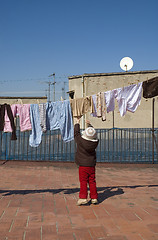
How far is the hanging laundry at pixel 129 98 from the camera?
272 inches

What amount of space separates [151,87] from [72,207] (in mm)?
3496

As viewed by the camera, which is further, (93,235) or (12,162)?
(12,162)

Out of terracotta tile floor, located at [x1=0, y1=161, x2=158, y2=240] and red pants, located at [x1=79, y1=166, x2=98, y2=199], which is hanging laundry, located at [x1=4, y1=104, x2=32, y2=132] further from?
red pants, located at [x1=79, y1=166, x2=98, y2=199]

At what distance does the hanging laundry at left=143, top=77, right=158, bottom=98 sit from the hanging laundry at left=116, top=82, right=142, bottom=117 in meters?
0.24

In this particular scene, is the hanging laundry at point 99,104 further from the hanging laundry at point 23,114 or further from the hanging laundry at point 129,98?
the hanging laundry at point 23,114

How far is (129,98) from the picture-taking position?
701 centimetres

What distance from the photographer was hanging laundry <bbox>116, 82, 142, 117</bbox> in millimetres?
6918

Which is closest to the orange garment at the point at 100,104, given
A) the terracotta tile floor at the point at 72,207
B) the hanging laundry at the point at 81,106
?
the hanging laundry at the point at 81,106

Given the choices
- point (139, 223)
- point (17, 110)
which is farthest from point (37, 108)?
point (139, 223)

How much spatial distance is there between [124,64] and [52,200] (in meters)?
17.8

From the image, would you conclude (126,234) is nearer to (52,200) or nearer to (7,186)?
(52,200)

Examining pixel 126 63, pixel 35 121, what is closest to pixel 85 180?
pixel 35 121

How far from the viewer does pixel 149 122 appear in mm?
24328

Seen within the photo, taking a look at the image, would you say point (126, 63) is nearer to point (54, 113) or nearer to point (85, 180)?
point (54, 113)
